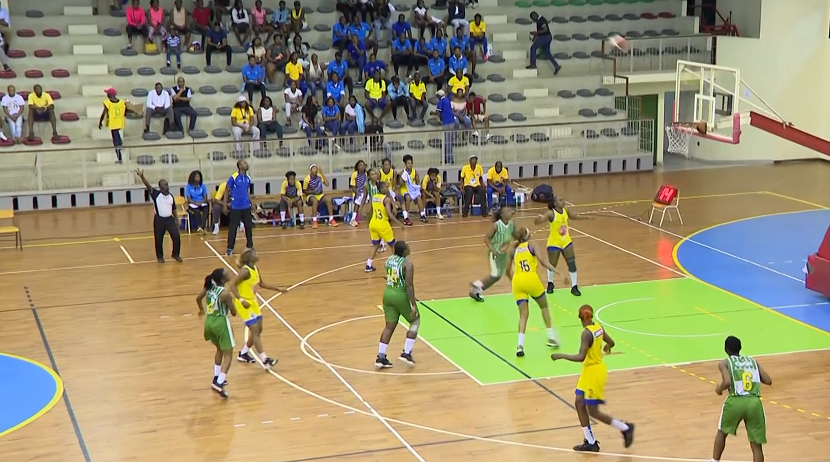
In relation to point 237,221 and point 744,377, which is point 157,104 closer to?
point 237,221

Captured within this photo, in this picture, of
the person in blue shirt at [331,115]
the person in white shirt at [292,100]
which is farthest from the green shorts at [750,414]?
the person in white shirt at [292,100]

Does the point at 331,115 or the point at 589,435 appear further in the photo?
the point at 331,115

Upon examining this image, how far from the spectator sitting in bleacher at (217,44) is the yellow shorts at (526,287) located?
1750 centimetres

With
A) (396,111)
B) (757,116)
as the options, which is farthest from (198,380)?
(396,111)

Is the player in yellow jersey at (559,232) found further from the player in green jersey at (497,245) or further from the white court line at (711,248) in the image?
the white court line at (711,248)

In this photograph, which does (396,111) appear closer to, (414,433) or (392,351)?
(392,351)

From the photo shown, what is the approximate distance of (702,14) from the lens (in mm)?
36438

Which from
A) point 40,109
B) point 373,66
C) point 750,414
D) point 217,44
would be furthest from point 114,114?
point 750,414

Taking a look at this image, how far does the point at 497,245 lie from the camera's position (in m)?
18.1

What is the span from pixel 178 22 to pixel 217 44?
1223 millimetres

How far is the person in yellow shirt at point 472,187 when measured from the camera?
25656mm

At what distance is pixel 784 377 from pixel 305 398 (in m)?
6.23

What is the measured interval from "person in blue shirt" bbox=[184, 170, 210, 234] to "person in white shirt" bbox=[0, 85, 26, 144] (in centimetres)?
611

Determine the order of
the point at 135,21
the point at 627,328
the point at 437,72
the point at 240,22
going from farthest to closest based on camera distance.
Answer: the point at 437,72
the point at 240,22
the point at 135,21
the point at 627,328
